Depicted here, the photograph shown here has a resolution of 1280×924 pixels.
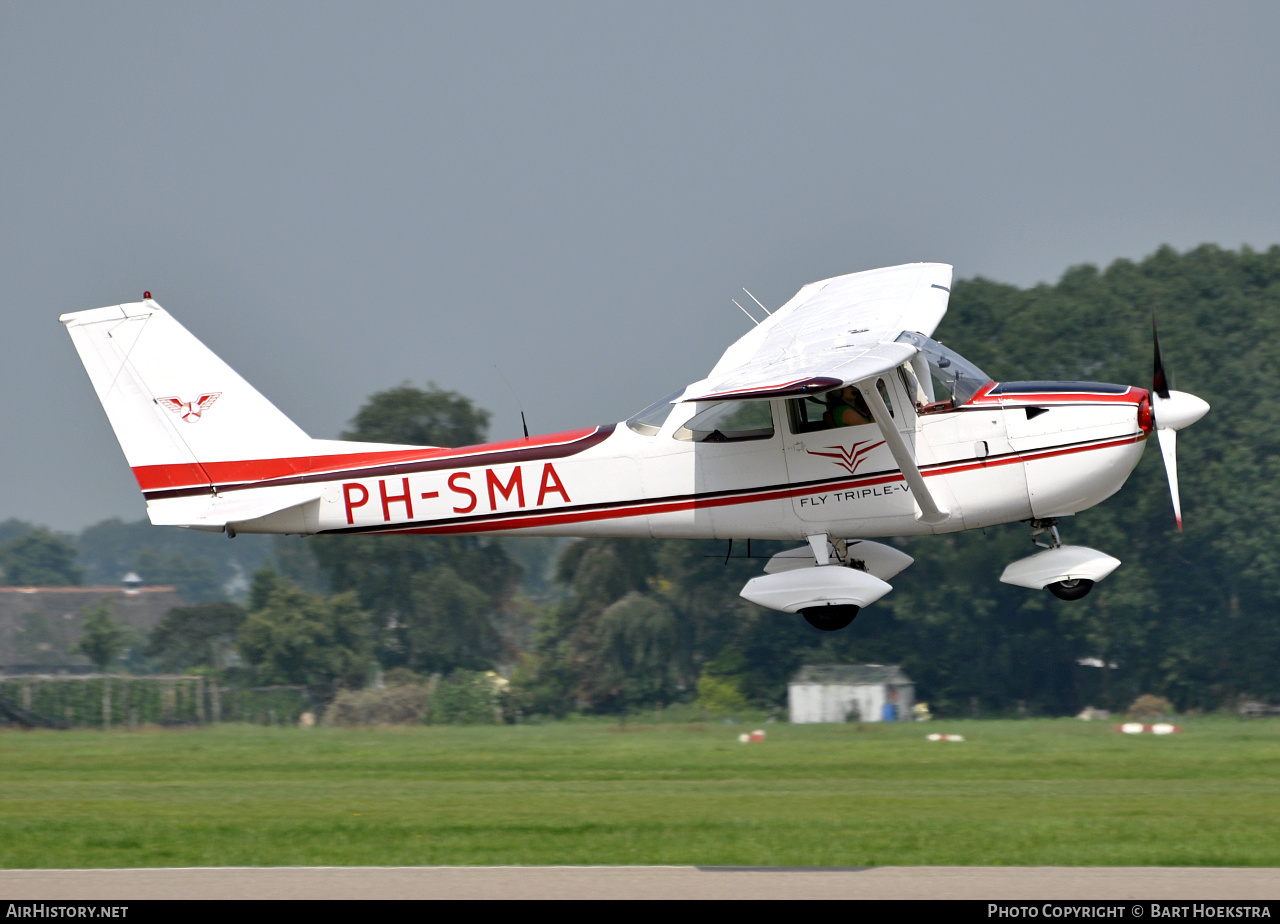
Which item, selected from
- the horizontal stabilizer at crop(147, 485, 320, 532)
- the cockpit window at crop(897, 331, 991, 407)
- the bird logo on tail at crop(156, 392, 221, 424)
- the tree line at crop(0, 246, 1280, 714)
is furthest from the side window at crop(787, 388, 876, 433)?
the tree line at crop(0, 246, 1280, 714)

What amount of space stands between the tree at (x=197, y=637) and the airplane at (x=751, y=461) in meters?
47.4

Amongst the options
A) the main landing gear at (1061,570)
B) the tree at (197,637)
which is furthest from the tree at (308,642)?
the main landing gear at (1061,570)

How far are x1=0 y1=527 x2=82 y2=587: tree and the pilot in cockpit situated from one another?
11463cm

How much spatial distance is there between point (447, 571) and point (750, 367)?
4761 cm

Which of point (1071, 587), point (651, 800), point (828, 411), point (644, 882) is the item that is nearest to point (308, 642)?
point (651, 800)

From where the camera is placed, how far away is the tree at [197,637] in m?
59.7

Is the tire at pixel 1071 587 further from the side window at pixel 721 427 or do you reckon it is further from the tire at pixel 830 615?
the side window at pixel 721 427

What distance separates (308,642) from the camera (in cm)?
5412

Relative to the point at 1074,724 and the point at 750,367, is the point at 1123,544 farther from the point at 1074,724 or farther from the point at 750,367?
the point at 750,367

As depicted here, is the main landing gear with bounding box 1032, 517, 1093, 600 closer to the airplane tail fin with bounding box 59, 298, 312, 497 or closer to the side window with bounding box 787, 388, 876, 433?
the side window with bounding box 787, 388, 876, 433

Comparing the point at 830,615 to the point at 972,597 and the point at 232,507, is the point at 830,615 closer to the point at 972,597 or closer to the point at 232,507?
the point at 232,507

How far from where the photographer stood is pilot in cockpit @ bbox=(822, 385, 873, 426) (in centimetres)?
1219
